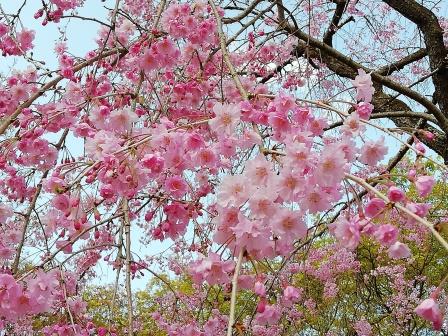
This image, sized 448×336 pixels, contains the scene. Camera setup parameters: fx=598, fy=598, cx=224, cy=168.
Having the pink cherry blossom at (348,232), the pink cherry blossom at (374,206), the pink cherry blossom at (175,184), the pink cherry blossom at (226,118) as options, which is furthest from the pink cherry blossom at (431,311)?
the pink cherry blossom at (175,184)

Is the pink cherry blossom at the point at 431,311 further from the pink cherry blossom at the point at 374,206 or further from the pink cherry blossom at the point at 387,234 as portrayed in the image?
the pink cherry blossom at the point at 374,206

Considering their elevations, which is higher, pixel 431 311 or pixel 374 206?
pixel 374 206

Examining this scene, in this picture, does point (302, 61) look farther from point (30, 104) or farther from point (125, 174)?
point (125, 174)

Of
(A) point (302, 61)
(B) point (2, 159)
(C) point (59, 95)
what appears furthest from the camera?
(A) point (302, 61)

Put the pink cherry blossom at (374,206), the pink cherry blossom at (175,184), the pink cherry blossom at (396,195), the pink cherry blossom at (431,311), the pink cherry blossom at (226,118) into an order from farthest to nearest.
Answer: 1. the pink cherry blossom at (175,184)
2. the pink cherry blossom at (226,118)
3. the pink cherry blossom at (374,206)
4. the pink cherry blossom at (396,195)
5. the pink cherry blossom at (431,311)

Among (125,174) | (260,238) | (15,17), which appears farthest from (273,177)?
(15,17)

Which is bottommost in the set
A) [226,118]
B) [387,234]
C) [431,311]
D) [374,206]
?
[431,311]

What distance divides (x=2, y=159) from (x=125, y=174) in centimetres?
79

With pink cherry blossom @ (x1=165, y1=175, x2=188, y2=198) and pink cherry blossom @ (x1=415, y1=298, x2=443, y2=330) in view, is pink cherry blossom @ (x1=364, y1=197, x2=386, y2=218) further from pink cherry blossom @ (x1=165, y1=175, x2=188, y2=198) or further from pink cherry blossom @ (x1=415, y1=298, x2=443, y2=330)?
pink cherry blossom @ (x1=165, y1=175, x2=188, y2=198)

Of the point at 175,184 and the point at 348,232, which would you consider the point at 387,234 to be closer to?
the point at 348,232

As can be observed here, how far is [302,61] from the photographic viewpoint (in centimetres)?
484

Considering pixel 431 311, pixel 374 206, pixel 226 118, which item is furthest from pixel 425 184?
pixel 226 118

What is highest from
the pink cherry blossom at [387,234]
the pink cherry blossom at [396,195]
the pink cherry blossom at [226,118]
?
the pink cherry blossom at [226,118]

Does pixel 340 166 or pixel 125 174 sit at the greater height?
pixel 125 174
